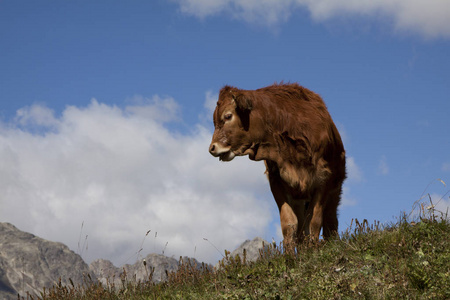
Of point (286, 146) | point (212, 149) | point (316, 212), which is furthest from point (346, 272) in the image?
point (212, 149)

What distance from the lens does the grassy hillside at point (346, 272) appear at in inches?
233

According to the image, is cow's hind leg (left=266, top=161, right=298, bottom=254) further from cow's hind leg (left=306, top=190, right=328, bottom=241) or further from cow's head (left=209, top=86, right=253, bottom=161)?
cow's head (left=209, top=86, right=253, bottom=161)

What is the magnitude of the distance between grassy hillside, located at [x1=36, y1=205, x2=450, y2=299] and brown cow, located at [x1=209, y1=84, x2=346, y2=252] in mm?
865

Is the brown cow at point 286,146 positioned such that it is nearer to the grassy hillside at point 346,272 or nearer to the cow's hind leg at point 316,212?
the cow's hind leg at point 316,212

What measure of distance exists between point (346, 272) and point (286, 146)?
2.52 meters

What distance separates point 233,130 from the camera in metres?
8.59

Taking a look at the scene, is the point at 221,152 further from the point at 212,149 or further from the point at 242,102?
the point at 242,102

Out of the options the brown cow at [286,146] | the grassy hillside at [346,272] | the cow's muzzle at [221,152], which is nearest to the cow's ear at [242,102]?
the brown cow at [286,146]

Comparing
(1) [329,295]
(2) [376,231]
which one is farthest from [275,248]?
(1) [329,295]

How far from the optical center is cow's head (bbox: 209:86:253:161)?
8.55m

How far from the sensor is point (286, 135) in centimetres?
855

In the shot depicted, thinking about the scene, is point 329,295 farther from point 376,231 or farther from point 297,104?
point 297,104

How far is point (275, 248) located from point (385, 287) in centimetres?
227

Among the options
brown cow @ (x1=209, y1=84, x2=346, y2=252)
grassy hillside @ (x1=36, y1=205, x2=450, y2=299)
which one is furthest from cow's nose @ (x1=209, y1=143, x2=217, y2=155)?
grassy hillside @ (x1=36, y1=205, x2=450, y2=299)
